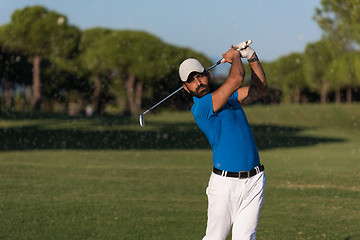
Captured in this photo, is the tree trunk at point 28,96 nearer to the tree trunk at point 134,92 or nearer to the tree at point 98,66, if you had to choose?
the tree at point 98,66

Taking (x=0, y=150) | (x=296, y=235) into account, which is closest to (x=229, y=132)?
(x=296, y=235)

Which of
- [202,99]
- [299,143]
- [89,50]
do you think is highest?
[89,50]

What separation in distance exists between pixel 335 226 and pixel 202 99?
5.79m

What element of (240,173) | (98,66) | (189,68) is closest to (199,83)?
(189,68)

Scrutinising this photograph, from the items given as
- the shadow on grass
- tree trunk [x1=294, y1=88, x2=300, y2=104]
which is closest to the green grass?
the shadow on grass

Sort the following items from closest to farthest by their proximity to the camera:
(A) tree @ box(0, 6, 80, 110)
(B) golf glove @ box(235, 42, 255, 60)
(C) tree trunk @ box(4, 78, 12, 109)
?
(B) golf glove @ box(235, 42, 255, 60) → (A) tree @ box(0, 6, 80, 110) → (C) tree trunk @ box(4, 78, 12, 109)

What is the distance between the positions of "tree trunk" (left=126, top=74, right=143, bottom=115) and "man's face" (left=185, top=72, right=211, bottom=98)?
2825 inches

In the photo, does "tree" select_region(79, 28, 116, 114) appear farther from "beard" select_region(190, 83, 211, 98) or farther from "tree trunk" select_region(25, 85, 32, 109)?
"beard" select_region(190, 83, 211, 98)

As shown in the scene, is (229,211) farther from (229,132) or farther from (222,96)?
(222,96)

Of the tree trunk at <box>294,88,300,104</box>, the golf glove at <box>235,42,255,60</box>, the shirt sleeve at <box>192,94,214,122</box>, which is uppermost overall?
the tree trunk at <box>294,88,300,104</box>

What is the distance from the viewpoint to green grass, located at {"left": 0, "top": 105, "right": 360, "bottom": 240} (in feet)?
32.6

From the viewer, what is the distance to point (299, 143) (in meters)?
34.0

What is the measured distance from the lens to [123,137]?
113 ft

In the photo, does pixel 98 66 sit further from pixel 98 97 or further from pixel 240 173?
pixel 240 173
